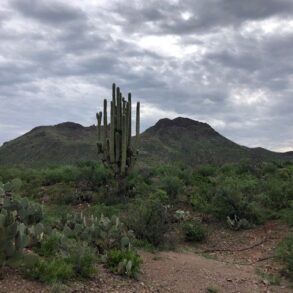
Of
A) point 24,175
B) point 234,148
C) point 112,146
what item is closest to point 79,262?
point 112,146

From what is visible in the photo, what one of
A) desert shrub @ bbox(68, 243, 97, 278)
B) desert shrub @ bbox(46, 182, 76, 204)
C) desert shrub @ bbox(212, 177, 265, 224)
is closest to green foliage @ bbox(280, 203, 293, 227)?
desert shrub @ bbox(212, 177, 265, 224)

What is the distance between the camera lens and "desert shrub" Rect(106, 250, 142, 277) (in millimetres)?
7576

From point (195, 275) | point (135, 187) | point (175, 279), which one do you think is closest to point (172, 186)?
point (135, 187)

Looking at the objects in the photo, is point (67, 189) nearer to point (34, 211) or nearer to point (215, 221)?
point (215, 221)

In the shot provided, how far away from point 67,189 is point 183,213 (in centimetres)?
483

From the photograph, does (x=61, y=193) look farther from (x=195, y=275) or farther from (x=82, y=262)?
(x=82, y=262)

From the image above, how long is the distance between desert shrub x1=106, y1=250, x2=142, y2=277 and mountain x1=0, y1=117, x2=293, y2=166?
47.3 m

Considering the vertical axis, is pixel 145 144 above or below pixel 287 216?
above

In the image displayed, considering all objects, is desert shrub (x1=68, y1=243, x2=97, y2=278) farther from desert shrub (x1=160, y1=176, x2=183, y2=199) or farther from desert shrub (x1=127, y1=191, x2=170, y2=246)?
desert shrub (x1=160, y1=176, x2=183, y2=199)

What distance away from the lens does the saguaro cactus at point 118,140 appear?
15.7 metres

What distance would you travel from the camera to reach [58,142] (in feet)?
222

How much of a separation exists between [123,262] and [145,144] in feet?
185

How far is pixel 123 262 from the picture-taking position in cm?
759

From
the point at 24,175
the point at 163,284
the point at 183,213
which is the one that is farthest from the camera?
the point at 24,175
